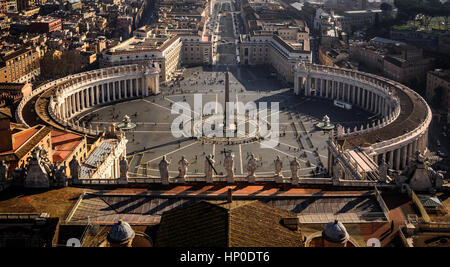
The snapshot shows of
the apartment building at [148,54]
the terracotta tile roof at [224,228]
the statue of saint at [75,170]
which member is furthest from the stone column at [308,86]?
the terracotta tile roof at [224,228]

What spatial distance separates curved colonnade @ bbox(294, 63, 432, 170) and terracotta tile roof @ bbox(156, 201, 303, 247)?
93.7 feet

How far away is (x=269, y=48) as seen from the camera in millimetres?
162000

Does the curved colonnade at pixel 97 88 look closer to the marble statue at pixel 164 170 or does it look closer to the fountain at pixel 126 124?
the fountain at pixel 126 124

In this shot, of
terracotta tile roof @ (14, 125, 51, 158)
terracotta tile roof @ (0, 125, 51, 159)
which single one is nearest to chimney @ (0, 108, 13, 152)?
terracotta tile roof @ (0, 125, 51, 159)

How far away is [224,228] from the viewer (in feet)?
126

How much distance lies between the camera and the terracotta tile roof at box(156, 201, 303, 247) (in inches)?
1490

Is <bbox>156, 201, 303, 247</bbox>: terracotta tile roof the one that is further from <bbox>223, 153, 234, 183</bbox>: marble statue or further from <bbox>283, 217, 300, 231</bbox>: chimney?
<bbox>223, 153, 234, 183</bbox>: marble statue

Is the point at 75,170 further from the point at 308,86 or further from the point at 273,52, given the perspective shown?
the point at 273,52

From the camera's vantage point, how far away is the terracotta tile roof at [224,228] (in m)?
37.8

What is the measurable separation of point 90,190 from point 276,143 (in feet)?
160

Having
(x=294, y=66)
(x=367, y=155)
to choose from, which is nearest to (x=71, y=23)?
(x=294, y=66)

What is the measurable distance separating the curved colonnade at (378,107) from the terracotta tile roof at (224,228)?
28571 mm
